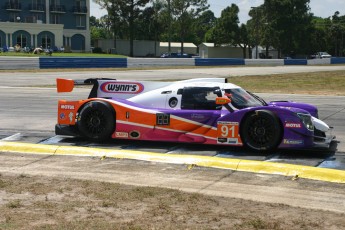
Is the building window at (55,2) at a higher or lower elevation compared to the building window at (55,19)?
higher

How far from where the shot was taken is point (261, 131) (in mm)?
8477

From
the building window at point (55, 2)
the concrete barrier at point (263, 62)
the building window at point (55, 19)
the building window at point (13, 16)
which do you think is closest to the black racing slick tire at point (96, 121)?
the concrete barrier at point (263, 62)

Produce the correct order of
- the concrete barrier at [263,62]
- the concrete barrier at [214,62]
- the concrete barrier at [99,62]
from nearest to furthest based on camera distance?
the concrete barrier at [99,62], the concrete barrier at [214,62], the concrete barrier at [263,62]

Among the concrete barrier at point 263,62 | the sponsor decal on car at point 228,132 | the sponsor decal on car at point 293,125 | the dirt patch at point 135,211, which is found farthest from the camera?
the concrete barrier at point 263,62

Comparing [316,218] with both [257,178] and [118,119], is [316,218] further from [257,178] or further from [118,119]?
[118,119]

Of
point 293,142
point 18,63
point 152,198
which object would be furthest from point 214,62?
point 152,198

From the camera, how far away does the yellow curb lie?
23.2ft

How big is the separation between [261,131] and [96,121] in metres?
3.08

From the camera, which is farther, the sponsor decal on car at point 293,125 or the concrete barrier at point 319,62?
the concrete barrier at point 319,62

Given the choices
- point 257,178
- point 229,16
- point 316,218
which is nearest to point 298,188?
point 257,178

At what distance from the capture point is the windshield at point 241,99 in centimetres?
879

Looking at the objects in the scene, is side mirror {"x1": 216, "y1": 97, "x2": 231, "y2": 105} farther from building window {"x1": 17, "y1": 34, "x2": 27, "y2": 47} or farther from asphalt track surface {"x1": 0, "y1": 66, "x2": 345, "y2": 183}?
building window {"x1": 17, "y1": 34, "x2": 27, "y2": 47}

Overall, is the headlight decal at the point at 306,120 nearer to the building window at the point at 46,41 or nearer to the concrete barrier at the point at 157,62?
the concrete barrier at the point at 157,62

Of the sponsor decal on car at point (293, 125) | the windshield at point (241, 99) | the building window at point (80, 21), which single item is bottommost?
the sponsor decal on car at point (293, 125)
